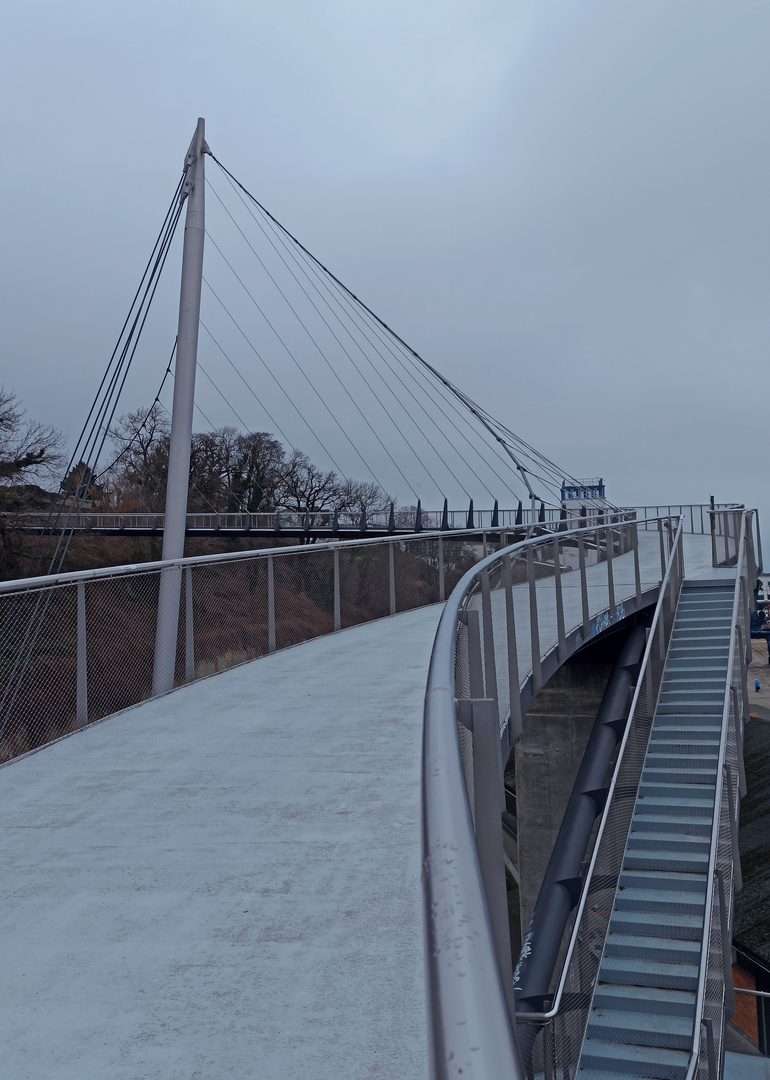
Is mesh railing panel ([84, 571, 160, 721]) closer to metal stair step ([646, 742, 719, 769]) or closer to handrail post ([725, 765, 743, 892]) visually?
metal stair step ([646, 742, 719, 769])

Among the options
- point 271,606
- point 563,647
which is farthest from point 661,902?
point 271,606

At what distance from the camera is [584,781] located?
1339 cm

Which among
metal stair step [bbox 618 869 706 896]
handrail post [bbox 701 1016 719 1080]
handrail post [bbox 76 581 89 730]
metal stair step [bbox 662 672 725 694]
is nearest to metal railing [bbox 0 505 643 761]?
handrail post [bbox 76 581 89 730]

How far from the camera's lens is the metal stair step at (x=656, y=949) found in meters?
9.50

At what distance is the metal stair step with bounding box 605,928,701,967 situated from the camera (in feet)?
31.2

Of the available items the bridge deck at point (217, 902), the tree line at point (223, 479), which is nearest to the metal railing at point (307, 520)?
the tree line at point (223, 479)

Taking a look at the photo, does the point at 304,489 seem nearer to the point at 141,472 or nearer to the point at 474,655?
the point at 141,472

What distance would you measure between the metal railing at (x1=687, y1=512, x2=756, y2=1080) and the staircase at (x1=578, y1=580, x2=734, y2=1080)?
25cm

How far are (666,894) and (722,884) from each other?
1.01 meters

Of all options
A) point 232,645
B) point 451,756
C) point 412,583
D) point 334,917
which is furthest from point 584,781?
point 451,756

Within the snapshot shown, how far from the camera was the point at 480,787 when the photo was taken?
117 inches

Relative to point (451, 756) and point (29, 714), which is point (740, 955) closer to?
point (29, 714)

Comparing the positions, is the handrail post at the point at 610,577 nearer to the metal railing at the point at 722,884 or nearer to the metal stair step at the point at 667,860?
the metal railing at the point at 722,884

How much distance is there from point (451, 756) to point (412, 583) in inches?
536
